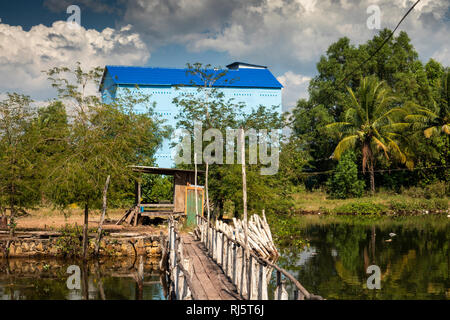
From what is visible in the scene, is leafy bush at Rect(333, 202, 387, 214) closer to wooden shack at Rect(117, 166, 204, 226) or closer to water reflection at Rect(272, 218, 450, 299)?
water reflection at Rect(272, 218, 450, 299)

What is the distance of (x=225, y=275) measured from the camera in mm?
13492

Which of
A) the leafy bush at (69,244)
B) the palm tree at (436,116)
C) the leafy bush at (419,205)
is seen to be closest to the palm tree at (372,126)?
the palm tree at (436,116)

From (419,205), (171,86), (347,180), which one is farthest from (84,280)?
(419,205)

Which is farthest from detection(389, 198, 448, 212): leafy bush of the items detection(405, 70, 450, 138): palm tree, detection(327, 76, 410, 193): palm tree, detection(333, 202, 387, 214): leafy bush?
detection(405, 70, 450, 138): palm tree

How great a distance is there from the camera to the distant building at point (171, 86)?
3922 cm

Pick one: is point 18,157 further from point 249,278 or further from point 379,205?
point 379,205

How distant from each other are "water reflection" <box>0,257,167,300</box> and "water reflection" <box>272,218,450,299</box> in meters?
5.35

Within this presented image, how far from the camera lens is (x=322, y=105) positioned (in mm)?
50000

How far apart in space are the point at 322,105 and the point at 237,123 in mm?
17821

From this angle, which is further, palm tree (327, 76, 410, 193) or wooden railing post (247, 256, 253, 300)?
palm tree (327, 76, 410, 193)

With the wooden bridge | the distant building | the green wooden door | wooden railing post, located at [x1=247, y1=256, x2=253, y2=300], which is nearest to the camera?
the wooden bridge

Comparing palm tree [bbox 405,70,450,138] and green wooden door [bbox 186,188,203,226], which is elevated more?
palm tree [bbox 405,70,450,138]

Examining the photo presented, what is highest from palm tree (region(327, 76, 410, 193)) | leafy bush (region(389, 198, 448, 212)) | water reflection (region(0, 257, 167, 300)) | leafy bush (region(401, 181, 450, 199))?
palm tree (region(327, 76, 410, 193))

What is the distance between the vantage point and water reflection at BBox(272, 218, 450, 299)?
17078 millimetres
